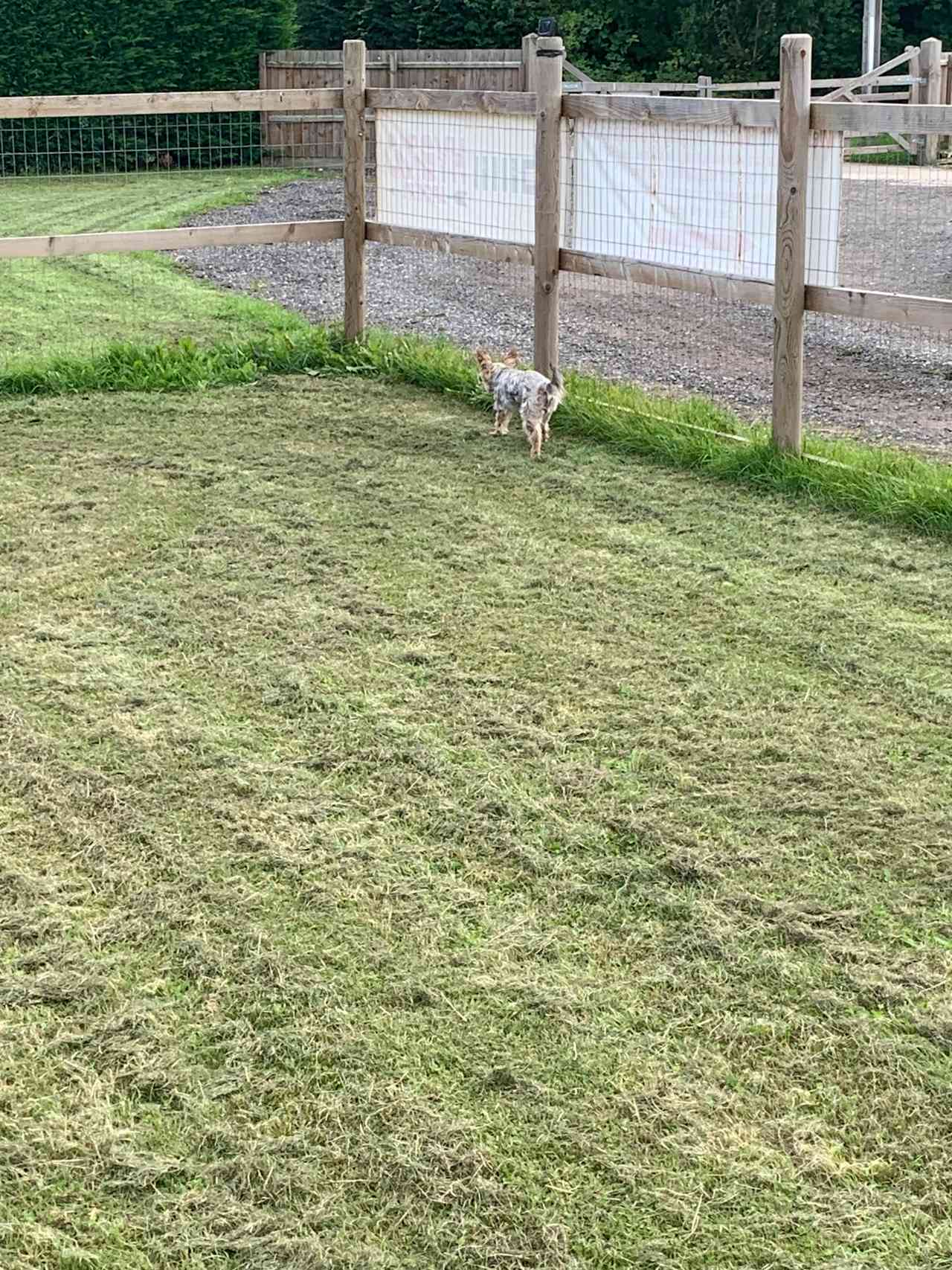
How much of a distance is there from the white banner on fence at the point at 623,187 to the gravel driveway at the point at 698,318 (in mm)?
1143

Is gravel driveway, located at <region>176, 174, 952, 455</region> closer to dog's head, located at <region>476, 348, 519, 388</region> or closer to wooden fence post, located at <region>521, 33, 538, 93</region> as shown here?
dog's head, located at <region>476, 348, 519, 388</region>

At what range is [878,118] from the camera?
588 centimetres

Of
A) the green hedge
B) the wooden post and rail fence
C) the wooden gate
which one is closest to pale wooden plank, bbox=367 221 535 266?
the wooden post and rail fence

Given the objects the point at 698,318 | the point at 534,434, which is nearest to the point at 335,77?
the point at 698,318

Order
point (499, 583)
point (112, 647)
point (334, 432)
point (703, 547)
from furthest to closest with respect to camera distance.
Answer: point (334, 432) → point (703, 547) → point (499, 583) → point (112, 647)

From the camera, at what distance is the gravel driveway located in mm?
8297

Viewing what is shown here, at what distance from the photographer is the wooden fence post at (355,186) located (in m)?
8.80

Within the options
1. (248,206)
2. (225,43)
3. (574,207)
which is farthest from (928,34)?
(574,207)

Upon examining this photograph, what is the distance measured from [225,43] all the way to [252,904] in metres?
23.2

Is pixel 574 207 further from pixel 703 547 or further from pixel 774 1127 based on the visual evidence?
pixel 774 1127

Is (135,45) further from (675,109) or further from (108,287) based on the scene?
(675,109)

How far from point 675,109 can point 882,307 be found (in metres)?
1.52

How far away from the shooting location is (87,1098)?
2635mm

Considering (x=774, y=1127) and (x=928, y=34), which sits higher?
A: (x=928, y=34)
